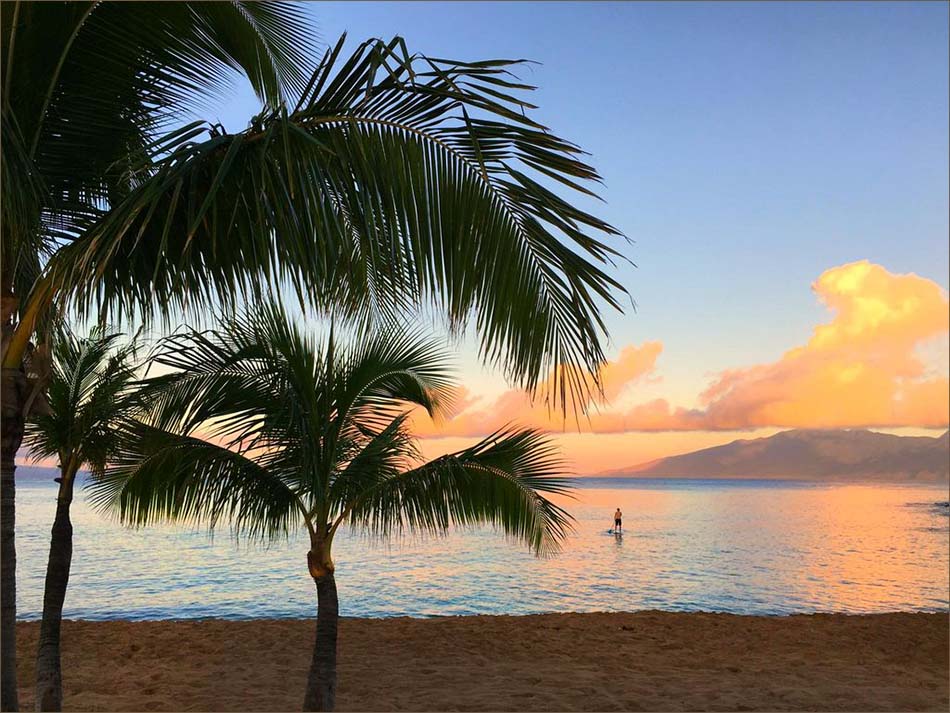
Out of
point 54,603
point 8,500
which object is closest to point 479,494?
point 8,500

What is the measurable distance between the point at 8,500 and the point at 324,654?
3.72 meters

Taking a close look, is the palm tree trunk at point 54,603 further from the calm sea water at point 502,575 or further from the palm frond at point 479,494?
the calm sea water at point 502,575

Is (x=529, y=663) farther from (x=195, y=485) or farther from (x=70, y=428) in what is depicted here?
(x=70, y=428)

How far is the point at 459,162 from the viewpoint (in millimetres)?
3244

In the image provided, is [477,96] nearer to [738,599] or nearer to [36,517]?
[738,599]

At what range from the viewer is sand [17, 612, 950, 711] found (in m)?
8.80

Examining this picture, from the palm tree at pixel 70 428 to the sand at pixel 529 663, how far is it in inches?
57.1

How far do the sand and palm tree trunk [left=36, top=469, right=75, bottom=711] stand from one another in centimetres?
131

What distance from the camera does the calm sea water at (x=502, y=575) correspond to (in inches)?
884

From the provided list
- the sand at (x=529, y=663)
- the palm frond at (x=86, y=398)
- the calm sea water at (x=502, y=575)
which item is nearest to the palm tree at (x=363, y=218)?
the palm frond at (x=86, y=398)

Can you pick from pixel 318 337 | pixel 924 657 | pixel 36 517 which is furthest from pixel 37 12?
pixel 36 517

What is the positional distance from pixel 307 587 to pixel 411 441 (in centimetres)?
2056

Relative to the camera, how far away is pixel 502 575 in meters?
28.7

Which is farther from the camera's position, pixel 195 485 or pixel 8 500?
pixel 195 485
